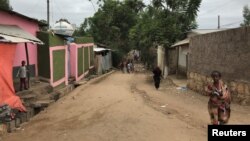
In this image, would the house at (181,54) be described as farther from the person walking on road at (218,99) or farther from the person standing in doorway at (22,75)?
the person walking on road at (218,99)

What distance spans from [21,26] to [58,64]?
403 centimetres

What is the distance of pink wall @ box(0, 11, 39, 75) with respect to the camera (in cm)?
1680

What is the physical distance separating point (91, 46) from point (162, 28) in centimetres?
628

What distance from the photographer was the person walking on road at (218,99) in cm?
869

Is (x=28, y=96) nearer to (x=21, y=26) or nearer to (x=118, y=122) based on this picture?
(x=21, y=26)

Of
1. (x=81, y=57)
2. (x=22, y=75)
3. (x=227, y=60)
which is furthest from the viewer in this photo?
(x=81, y=57)

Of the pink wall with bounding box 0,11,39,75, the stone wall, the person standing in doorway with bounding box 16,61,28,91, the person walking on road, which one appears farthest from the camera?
the pink wall with bounding box 0,11,39,75

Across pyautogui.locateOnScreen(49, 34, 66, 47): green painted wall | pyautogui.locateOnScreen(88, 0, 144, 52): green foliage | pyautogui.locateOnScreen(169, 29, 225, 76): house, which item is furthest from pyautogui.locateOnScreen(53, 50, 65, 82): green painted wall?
pyautogui.locateOnScreen(88, 0, 144, 52): green foliage

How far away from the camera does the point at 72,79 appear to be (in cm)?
2609

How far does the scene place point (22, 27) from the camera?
18547mm

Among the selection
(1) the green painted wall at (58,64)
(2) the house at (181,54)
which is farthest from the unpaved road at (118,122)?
(2) the house at (181,54)

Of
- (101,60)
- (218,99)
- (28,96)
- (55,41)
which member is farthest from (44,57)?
(101,60)

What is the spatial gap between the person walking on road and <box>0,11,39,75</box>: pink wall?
10.1 m

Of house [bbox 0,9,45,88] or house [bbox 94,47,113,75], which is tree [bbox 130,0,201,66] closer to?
house [bbox 94,47,113,75]
